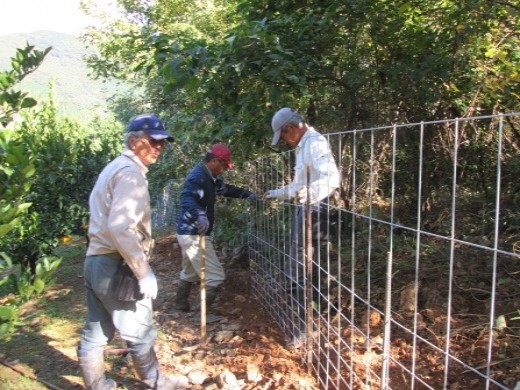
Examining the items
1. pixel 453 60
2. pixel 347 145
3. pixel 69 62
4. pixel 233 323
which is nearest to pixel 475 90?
pixel 453 60

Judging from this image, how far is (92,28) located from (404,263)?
576 inches

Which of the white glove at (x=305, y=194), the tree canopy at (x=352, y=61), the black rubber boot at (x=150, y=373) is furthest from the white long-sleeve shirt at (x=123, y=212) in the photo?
the tree canopy at (x=352, y=61)

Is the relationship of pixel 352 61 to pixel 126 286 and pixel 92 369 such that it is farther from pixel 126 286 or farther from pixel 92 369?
pixel 92 369

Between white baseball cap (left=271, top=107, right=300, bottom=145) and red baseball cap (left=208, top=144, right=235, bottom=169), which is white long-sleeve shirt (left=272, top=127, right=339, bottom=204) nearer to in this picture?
white baseball cap (left=271, top=107, right=300, bottom=145)

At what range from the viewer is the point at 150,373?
10.5ft

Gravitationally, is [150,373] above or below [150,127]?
below

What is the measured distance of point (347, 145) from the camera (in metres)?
5.86

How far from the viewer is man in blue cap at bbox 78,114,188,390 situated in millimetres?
2852

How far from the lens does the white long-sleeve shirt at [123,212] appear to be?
2826 mm

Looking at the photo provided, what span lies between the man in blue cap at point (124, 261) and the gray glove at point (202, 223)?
1.15 m

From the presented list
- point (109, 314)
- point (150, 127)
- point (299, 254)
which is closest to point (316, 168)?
point (299, 254)

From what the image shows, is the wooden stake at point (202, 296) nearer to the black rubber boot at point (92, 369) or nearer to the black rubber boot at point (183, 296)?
the black rubber boot at point (183, 296)

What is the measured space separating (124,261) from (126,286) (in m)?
0.16

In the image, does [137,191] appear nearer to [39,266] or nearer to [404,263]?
[39,266]
